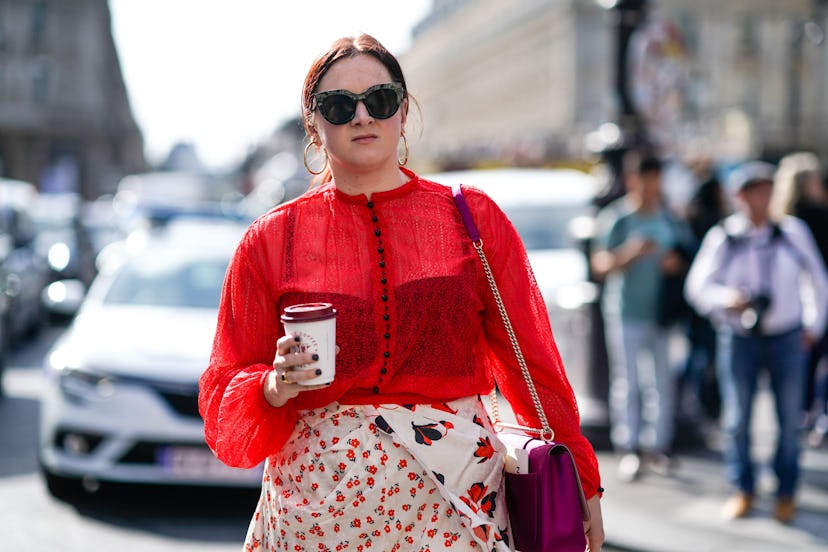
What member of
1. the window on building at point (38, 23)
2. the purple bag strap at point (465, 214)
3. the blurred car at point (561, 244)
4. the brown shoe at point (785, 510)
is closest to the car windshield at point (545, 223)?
the blurred car at point (561, 244)

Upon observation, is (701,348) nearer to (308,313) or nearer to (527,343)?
(527,343)

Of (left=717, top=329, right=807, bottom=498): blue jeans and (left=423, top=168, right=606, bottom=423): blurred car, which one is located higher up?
(left=423, top=168, right=606, bottom=423): blurred car

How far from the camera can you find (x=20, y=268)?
49.1 ft

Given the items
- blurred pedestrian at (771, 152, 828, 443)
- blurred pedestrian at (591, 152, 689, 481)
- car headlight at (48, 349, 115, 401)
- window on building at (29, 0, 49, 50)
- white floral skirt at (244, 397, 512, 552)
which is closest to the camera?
white floral skirt at (244, 397, 512, 552)

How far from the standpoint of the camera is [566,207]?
1190 centimetres

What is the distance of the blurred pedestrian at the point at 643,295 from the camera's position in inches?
304

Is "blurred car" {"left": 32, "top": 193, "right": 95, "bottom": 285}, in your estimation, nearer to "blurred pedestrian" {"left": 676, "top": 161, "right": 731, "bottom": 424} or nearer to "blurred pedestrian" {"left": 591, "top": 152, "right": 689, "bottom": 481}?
"blurred pedestrian" {"left": 676, "top": 161, "right": 731, "bottom": 424}

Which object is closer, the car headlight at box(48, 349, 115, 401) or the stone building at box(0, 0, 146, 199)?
the car headlight at box(48, 349, 115, 401)

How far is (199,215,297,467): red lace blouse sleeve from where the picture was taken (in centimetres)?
257

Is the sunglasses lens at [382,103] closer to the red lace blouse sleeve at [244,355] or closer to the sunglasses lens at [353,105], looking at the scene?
the sunglasses lens at [353,105]

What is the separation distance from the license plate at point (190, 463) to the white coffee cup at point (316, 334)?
4.23 metres

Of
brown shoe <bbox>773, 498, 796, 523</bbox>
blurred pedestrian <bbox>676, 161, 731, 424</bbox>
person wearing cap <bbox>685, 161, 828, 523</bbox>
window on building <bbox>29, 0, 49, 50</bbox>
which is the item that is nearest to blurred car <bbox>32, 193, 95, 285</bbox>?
blurred pedestrian <bbox>676, 161, 731, 424</bbox>

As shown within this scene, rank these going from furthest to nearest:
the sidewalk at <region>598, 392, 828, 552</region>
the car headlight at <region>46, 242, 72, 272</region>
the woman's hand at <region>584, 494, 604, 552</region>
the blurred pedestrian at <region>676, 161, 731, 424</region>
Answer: the car headlight at <region>46, 242, 72, 272</region>, the blurred pedestrian at <region>676, 161, 731, 424</region>, the sidewalk at <region>598, 392, 828, 552</region>, the woman's hand at <region>584, 494, 604, 552</region>

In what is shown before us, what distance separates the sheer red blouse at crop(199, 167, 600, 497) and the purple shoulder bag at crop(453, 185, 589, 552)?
0.08 ft
